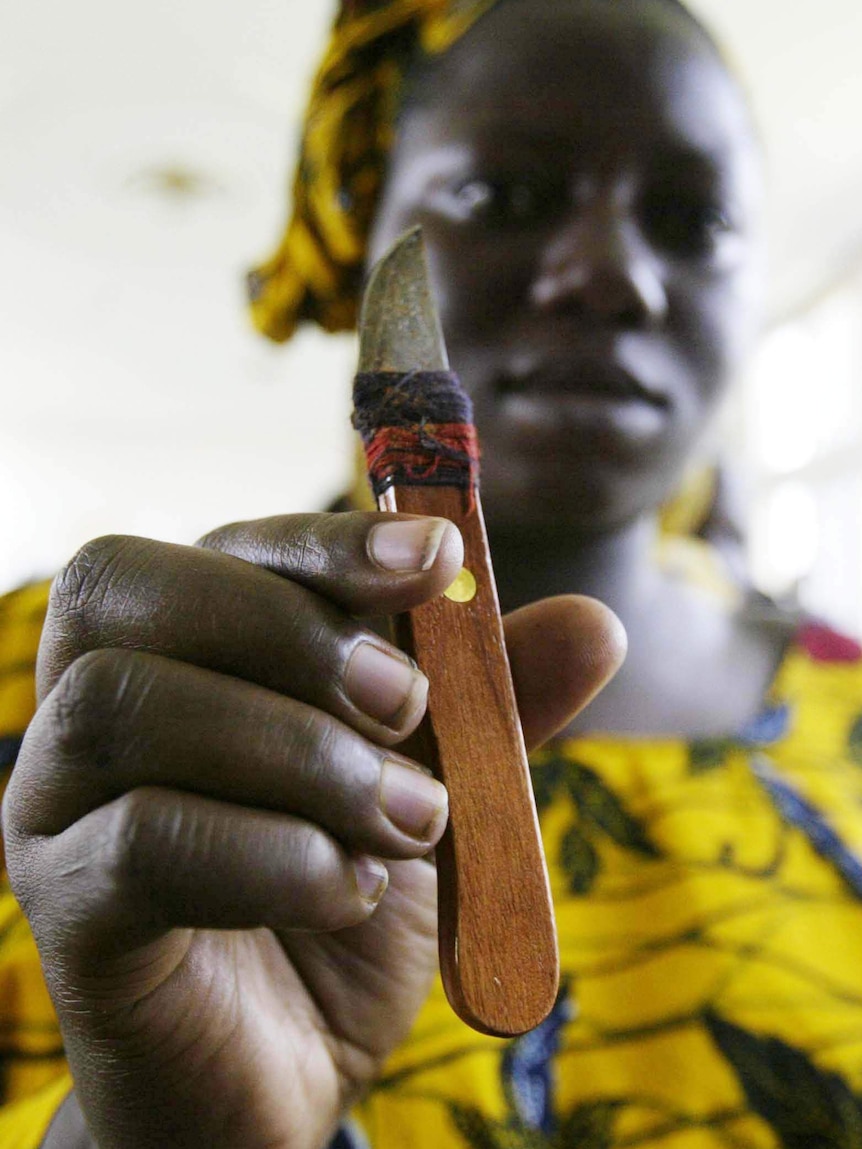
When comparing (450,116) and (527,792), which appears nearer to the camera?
(527,792)

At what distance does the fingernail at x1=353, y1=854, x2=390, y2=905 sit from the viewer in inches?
10.5

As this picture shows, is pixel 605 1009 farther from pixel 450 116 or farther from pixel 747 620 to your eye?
pixel 450 116

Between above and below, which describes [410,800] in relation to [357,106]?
below

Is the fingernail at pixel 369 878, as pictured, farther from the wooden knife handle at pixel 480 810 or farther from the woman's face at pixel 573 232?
the woman's face at pixel 573 232

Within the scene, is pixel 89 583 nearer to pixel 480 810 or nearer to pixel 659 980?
pixel 480 810

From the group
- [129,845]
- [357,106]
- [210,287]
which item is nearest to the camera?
[129,845]

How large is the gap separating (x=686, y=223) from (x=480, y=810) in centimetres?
44

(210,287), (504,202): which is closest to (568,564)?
(504,202)

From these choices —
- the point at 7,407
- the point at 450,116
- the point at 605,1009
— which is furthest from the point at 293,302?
the point at 7,407

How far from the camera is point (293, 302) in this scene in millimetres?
740

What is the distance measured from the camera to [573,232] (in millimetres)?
529

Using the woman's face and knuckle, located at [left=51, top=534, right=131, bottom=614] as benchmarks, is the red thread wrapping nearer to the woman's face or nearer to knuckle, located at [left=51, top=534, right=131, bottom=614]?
knuckle, located at [left=51, top=534, right=131, bottom=614]

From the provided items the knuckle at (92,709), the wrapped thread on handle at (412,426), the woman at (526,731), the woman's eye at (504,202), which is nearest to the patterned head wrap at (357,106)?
the woman at (526,731)

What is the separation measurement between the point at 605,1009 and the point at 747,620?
37cm
